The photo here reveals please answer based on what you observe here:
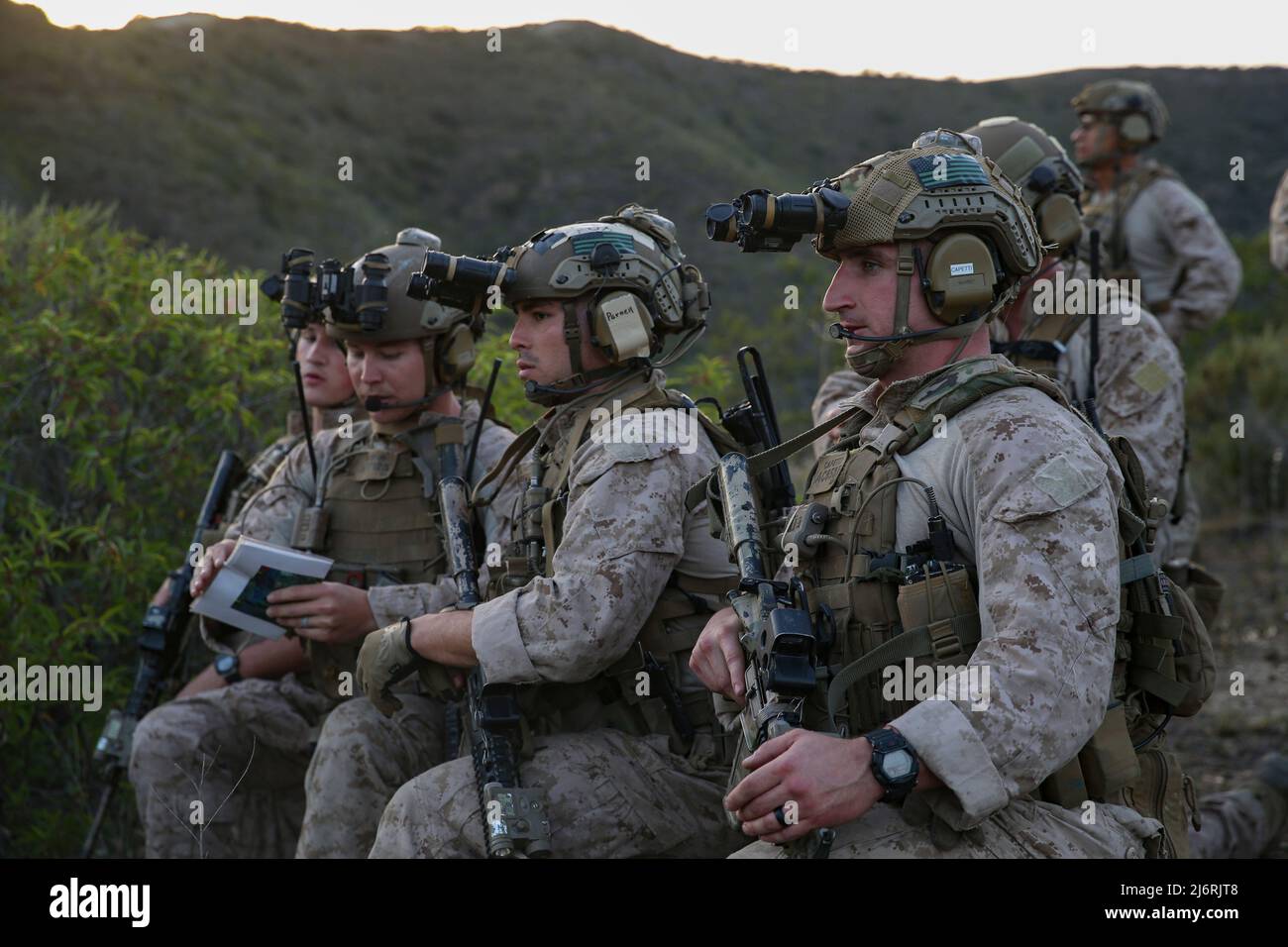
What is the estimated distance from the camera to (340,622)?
5.05 meters

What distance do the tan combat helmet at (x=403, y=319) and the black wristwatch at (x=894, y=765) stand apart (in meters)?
2.88

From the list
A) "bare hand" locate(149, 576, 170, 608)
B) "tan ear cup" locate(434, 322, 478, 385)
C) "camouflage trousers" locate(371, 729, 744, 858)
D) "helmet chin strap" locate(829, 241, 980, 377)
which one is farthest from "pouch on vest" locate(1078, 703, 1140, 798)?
Result: "bare hand" locate(149, 576, 170, 608)

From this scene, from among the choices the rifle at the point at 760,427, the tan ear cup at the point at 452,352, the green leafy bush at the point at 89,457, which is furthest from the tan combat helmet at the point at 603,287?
the green leafy bush at the point at 89,457

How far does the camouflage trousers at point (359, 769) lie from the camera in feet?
16.0

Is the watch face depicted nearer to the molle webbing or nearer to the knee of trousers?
the molle webbing

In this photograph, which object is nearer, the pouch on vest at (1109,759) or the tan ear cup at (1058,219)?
the pouch on vest at (1109,759)

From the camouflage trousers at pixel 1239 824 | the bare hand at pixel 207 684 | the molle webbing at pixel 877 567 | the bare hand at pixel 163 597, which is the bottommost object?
the camouflage trousers at pixel 1239 824

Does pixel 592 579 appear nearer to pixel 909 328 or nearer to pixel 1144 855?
pixel 909 328

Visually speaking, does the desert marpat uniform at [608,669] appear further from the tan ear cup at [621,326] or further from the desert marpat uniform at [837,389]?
the desert marpat uniform at [837,389]

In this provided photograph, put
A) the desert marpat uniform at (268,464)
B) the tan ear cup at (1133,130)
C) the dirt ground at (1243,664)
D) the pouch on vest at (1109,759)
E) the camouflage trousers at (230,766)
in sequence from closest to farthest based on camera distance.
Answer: the pouch on vest at (1109,759) < the camouflage trousers at (230,766) < the desert marpat uniform at (268,464) < the tan ear cup at (1133,130) < the dirt ground at (1243,664)

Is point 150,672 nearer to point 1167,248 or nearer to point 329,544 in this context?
point 329,544

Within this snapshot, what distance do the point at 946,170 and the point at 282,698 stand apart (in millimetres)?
3549

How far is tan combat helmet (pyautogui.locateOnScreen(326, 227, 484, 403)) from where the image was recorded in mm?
5473
